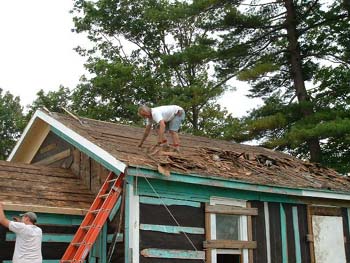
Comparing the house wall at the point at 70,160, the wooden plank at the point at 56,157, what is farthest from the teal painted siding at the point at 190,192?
the wooden plank at the point at 56,157

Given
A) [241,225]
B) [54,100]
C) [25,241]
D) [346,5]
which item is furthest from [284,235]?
[54,100]

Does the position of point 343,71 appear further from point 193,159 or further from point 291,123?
point 193,159

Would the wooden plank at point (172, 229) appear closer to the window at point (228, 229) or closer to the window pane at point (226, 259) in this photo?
the window at point (228, 229)

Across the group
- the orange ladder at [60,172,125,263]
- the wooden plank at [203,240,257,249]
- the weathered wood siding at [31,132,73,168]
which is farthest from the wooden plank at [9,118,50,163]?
the wooden plank at [203,240,257,249]

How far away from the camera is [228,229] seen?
10297mm

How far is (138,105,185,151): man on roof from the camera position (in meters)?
10.3

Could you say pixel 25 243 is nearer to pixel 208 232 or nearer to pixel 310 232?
pixel 208 232

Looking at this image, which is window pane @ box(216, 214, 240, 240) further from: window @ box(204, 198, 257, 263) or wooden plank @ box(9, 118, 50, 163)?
wooden plank @ box(9, 118, 50, 163)

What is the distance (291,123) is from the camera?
71.5 ft

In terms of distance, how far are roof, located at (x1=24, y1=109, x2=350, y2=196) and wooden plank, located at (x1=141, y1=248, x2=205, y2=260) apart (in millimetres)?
1381

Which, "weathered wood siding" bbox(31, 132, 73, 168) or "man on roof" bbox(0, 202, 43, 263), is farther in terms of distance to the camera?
"weathered wood siding" bbox(31, 132, 73, 168)

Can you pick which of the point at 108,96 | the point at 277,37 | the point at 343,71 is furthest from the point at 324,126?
the point at 108,96

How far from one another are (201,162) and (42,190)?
10.3 ft

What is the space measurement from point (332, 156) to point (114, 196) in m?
15.7
